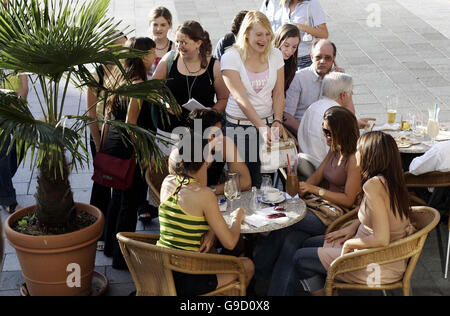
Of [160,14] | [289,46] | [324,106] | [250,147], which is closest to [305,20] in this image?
[289,46]

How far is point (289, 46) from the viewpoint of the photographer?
19.9 feet

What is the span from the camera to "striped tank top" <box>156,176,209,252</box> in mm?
3787

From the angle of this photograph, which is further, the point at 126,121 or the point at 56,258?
the point at 126,121

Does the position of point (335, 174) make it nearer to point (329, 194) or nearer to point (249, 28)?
point (329, 194)

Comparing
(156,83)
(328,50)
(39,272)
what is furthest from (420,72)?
(39,272)

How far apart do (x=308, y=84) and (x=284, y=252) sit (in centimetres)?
216

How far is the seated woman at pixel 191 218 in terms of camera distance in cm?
378

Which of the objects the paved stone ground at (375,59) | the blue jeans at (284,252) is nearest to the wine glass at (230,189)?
the blue jeans at (284,252)

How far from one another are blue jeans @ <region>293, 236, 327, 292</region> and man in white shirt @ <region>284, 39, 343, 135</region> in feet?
6.50

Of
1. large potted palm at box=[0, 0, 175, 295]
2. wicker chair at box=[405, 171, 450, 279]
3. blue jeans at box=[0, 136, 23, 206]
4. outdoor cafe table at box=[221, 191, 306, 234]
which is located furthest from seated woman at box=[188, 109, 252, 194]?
blue jeans at box=[0, 136, 23, 206]

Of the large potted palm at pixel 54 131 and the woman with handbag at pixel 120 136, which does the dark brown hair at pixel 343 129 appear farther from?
the woman with handbag at pixel 120 136

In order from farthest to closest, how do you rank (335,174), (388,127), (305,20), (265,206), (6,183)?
(305,20) < (388,127) < (6,183) < (335,174) < (265,206)

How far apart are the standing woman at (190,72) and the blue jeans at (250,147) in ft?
1.17

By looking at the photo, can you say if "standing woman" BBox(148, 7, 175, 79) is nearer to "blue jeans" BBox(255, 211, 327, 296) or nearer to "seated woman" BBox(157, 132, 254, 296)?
"blue jeans" BBox(255, 211, 327, 296)
